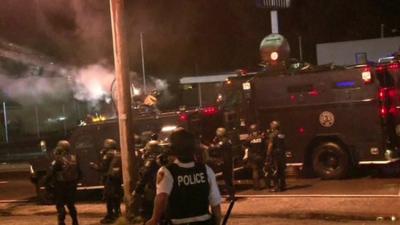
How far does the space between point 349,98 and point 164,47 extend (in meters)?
25.7

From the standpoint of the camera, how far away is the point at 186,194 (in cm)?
421

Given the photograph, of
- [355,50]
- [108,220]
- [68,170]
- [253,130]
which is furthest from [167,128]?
[355,50]

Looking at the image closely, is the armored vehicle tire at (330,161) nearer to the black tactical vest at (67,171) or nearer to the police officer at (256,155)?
the police officer at (256,155)

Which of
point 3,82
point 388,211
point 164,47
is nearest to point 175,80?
point 164,47

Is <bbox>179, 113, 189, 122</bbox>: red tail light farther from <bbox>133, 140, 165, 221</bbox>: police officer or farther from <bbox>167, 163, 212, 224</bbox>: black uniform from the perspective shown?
<bbox>167, 163, 212, 224</bbox>: black uniform

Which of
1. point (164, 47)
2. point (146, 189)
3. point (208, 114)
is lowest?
point (146, 189)

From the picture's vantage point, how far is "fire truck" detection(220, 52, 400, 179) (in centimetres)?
1312

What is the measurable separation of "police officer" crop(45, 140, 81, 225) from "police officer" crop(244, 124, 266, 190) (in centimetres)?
440

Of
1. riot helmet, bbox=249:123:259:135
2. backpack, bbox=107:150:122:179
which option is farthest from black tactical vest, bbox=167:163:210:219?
riot helmet, bbox=249:123:259:135

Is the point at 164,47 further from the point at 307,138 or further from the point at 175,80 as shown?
the point at 307,138

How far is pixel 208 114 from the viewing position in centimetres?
1285

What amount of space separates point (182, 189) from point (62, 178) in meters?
5.35

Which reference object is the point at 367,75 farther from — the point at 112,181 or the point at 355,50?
the point at 355,50

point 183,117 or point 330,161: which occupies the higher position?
point 183,117
